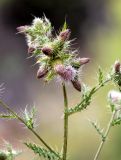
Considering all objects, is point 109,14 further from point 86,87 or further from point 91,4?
point 86,87

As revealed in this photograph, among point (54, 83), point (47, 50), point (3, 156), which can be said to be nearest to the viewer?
point (47, 50)

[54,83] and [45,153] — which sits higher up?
[54,83]

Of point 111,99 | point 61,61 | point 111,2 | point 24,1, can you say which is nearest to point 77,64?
point 61,61

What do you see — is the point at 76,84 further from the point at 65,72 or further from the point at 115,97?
the point at 115,97

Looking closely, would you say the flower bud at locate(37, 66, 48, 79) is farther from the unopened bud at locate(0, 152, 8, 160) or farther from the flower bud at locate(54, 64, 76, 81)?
the unopened bud at locate(0, 152, 8, 160)

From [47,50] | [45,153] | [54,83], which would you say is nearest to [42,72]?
[47,50]

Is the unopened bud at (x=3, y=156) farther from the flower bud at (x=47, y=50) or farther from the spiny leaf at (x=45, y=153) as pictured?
the flower bud at (x=47, y=50)

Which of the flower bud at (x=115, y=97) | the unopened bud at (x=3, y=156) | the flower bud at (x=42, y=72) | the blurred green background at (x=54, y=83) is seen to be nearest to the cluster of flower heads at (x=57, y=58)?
the flower bud at (x=42, y=72)
